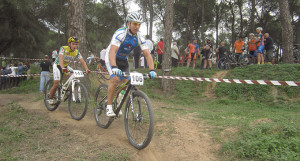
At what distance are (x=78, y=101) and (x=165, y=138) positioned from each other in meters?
2.64

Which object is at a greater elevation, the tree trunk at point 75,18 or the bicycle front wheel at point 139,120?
the tree trunk at point 75,18

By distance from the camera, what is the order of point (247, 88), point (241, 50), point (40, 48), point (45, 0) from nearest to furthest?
point (247, 88), point (241, 50), point (40, 48), point (45, 0)

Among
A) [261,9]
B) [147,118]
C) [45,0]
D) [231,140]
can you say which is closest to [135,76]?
[147,118]

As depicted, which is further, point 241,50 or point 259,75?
point 241,50

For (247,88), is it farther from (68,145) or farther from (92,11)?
(92,11)

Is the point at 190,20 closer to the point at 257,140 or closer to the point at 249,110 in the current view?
the point at 249,110

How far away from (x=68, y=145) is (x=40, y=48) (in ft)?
69.8

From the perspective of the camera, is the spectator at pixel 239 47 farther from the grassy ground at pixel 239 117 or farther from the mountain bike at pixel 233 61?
the grassy ground at pixel 239 117

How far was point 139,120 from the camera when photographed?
13.6 ft

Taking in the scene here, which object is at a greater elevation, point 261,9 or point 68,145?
point 261,9

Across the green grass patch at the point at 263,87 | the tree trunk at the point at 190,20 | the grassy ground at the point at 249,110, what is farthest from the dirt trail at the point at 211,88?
the tree trunk at the point at 190,20

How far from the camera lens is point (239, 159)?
3.86 metres

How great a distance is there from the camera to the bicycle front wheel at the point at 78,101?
5.73 m

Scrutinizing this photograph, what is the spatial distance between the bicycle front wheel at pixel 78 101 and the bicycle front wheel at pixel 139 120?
174cm
